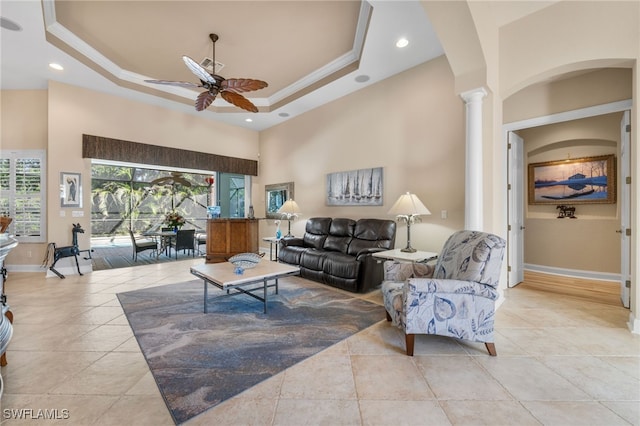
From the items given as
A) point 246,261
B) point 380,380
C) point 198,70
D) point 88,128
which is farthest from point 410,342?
point 88,128

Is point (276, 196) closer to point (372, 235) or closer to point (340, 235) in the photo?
point (340, 235)

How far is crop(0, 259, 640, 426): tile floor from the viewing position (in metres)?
1.56

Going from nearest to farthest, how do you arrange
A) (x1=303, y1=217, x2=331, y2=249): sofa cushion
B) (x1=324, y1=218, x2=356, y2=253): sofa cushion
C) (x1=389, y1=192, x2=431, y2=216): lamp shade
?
(x1=389, y1=192, x2=431, y2=216): lamp shade, (x1=324, y1=218, x2=356, y2=253): sofa cushion, (x1=303, y1=217, x2=331, y2=249): sofa cushion

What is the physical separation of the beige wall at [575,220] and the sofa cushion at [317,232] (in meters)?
3.91

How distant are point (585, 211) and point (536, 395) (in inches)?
175

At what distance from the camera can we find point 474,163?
10.2 feet

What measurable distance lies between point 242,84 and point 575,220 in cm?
586

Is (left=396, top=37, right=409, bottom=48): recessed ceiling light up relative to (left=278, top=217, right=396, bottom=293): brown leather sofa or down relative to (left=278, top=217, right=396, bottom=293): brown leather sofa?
up

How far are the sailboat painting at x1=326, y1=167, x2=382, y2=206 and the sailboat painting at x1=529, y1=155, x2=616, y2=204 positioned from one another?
310 cm

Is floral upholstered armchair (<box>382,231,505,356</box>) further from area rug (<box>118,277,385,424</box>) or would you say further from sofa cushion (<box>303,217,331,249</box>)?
sofa cushion (<box>303,217,331,249</box>)

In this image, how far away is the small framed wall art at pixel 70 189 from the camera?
16.0ft

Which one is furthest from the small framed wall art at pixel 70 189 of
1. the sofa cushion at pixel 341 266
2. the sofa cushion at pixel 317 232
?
the sofa cushion at pixel 341 266

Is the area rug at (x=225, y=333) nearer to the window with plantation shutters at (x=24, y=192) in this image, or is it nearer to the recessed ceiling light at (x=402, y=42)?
the window with plantation shutters at (x=24, y=192)

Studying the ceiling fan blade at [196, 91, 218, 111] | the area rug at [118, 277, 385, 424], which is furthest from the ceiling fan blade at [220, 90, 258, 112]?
the area rug at [118, 277, 385, 424]
